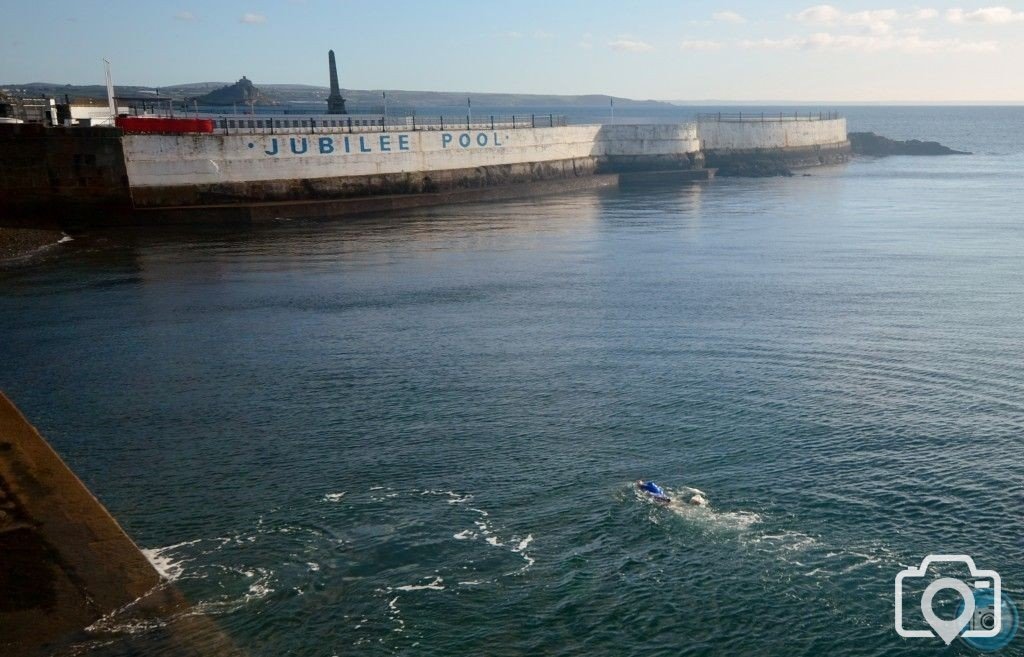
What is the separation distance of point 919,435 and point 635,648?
8.33 meters

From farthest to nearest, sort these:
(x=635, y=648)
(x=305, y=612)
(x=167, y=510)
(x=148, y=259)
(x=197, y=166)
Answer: (x=197, y=166) → (x=148, y=259) → (x=167, y=510) → (x=305, y=612) → (x=635, y=648)

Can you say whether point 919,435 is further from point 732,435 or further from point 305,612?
point 305,612

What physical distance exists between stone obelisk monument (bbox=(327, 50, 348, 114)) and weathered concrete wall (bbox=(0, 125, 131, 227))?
27780mm

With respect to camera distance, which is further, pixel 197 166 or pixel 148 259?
pixel 197 166

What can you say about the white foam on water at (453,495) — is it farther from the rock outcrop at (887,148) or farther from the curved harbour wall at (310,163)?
the rock outcrop at (887,148)

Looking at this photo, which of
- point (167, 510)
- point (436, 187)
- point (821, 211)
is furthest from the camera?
point (436, 187)

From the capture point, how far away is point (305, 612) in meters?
11.9

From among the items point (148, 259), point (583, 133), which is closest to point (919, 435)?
point (148, 259)

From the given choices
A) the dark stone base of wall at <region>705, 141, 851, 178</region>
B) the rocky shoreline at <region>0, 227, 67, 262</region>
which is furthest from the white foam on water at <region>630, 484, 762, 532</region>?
the dark stone base of wall at <region>705, 141, 851, 178</region>

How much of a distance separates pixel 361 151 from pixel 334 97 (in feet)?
64.3

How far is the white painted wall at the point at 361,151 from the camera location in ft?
158

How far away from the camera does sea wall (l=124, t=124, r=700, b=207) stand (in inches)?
1909

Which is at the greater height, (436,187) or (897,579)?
(436,187)

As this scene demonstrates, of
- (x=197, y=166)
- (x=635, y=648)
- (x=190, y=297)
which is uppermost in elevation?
(x=197, y=166)
